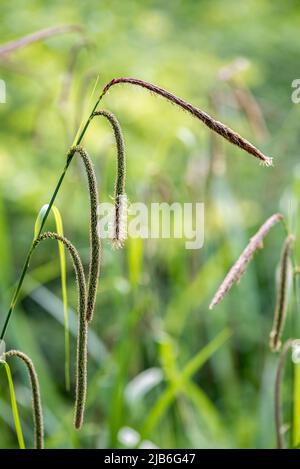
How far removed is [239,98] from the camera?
1.78 meters

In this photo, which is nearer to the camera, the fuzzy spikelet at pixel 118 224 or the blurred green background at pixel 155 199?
the fuzzy spikelet at pixel 118 224

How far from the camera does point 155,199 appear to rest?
1.85 metres

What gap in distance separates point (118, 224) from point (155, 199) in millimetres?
1131

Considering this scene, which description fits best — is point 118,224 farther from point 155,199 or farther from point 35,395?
point 155,199

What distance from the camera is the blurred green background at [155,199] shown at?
5.72 feet

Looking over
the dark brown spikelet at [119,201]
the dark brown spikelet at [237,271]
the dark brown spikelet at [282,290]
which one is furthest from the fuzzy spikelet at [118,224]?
the dark brown spikelet at [282,290]

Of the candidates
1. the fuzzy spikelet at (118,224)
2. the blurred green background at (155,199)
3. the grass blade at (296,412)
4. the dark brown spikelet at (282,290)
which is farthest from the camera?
the blurred green background at (155,199)

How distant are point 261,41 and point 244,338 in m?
1.27

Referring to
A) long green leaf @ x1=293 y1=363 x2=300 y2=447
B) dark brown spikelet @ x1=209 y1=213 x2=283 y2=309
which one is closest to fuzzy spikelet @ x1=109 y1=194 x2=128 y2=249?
dark brown spikelet @ x1=209 y1=213 x2=283 y2=309

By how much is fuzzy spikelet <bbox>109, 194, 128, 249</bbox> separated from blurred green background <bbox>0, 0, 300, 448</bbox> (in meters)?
0.81

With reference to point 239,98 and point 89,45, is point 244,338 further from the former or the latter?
point 89,45

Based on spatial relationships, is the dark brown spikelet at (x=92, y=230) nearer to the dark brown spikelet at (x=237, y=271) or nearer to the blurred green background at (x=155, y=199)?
the dark brown spikelet at (x=237, y=271)

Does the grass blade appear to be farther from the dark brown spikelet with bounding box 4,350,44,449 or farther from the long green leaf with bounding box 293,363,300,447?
the dark brown spikelet with bounding box 4,350,44,449

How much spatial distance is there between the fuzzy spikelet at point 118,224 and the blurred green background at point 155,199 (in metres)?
0.81
